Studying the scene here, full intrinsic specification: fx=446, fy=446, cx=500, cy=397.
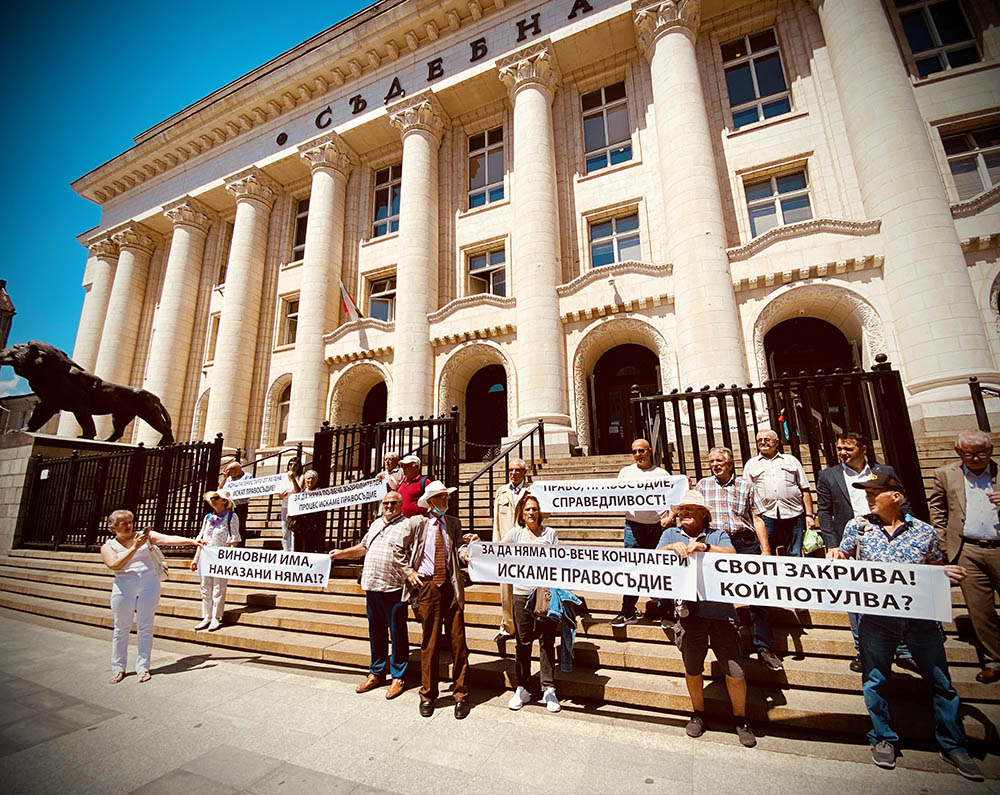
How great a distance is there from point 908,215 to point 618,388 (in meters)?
8.39

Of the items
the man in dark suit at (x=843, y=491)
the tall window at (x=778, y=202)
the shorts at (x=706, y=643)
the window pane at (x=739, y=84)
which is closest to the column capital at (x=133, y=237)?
the window pane at (x=739, y=84)

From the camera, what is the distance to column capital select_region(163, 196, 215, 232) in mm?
22562

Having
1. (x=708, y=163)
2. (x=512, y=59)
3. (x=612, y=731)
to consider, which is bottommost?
(x=612, y=731)

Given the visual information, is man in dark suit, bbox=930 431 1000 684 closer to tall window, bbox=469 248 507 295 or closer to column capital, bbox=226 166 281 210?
tall window, bbox=469 248 507 295

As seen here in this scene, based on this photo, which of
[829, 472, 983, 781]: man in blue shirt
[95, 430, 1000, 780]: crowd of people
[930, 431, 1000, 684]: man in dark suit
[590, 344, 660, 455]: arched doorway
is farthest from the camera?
[590, 344, 660, 455]: arched doorway

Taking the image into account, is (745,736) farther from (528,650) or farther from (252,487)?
(252,487)

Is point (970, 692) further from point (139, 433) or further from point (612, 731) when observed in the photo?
point (139, 433)

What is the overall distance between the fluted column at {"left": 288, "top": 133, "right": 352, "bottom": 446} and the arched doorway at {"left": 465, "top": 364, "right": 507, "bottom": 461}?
585 cm

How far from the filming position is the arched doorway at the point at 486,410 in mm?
16656

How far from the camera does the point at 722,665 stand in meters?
3.40

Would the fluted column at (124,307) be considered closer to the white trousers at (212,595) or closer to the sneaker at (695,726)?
the white trousers at (212,595)

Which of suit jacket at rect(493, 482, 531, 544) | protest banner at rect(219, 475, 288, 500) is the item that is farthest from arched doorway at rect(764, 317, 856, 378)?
protest banner at rect(219, 475, 288, 500)

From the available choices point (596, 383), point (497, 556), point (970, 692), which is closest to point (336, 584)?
point (497, 556)

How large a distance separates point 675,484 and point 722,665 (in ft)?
6.30
